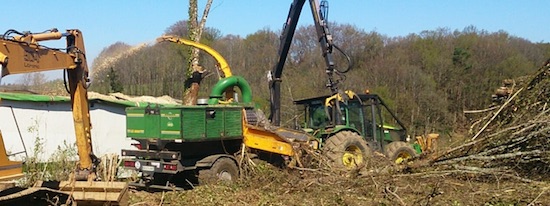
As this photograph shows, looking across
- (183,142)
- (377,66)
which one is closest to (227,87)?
(183,142)

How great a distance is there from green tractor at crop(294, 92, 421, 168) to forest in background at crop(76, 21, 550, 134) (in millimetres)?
10758

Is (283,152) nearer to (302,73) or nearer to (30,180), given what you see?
(30,180)

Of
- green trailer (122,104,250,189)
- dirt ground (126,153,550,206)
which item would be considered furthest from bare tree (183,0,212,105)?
dirt ground (126,153,550,206)

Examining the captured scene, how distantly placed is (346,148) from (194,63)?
7.08 meters

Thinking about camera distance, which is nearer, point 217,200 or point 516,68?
point 217,200

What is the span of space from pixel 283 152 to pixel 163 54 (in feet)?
68.3

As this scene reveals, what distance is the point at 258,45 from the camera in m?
36.3

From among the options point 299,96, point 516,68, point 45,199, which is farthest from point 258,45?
point 45,199

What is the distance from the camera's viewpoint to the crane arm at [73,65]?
7.15 metres

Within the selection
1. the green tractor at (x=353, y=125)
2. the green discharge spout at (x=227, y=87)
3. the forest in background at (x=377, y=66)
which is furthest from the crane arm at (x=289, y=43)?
the forest in background at (x=377, y=66)

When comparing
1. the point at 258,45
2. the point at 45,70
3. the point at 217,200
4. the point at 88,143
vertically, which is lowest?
the point at 217,200

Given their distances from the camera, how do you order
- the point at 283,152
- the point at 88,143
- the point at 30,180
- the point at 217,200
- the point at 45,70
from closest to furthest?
1. the point at 45,70
2. the point at 88,143
3. the point at 217,200
4. the point at 30,180
5. the point at 283,152

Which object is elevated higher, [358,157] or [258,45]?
[258,45]

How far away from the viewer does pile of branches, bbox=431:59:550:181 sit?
809 cm
